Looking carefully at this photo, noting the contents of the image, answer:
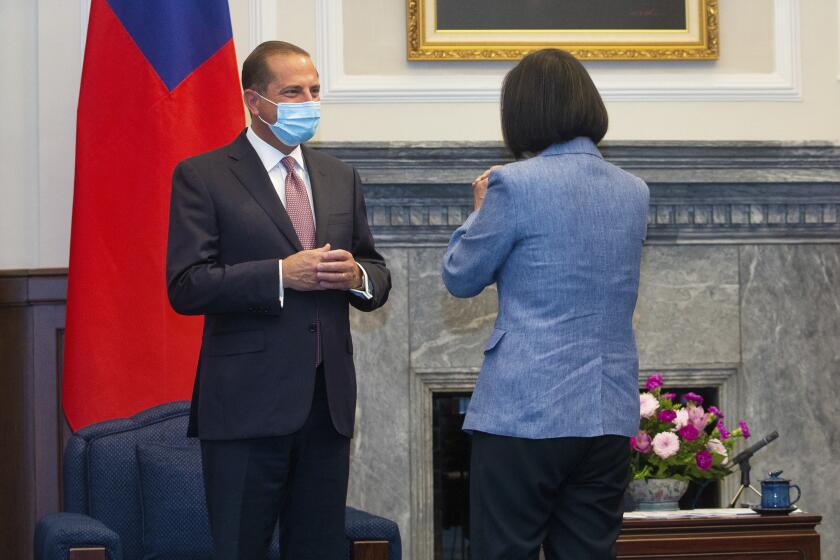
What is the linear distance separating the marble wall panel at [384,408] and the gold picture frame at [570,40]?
77 centimetres

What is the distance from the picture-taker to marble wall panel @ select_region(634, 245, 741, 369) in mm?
4367

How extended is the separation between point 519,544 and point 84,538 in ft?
4.16

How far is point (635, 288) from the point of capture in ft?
7.83

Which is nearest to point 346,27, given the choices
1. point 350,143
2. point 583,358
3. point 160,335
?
point 350,143

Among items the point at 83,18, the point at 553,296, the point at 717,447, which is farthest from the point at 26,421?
the point at 553,296

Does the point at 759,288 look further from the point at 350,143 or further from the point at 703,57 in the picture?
the point at 350,143

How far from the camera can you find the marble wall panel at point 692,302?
4.37 meters

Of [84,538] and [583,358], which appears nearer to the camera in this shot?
[583,358]

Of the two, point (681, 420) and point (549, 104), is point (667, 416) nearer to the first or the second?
point (681, 420)

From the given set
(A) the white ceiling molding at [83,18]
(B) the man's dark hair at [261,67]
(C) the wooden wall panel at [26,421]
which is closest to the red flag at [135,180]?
(A) the white ceiling molding at [83,18]

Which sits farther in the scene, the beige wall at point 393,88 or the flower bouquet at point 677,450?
the beige wall at point 393,88

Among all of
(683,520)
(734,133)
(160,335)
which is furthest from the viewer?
(734,133)

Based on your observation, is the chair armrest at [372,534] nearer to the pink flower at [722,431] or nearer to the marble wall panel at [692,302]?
the pink flower at [722,431]

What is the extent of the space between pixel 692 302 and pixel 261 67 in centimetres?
221
